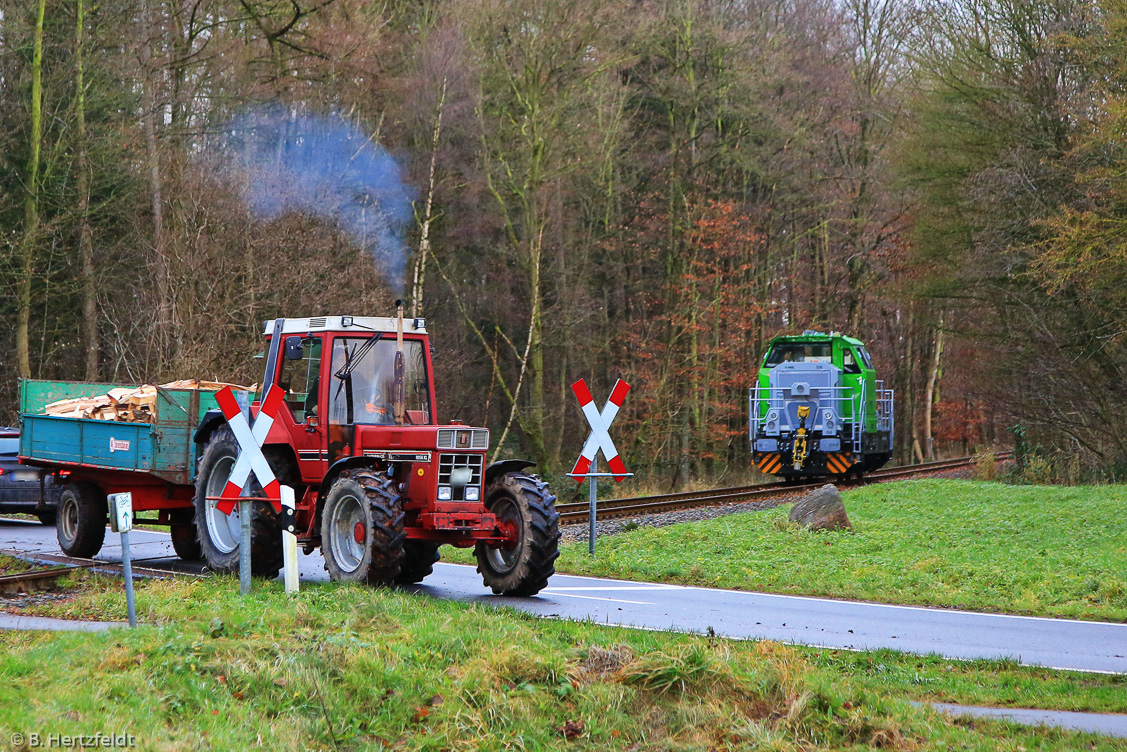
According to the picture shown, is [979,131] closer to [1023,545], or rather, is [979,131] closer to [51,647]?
[1023,545]

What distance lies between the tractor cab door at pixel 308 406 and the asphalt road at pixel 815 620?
1.38m

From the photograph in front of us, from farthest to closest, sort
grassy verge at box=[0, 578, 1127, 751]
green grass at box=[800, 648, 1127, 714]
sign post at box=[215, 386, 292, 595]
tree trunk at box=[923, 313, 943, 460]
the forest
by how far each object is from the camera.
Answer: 1. tree trunk at box=[923, 313, 943, 460]
2. the forest
3. sign post at box=[215, 386, 292, 595]
4. green grass at box=[800, 648, 1127, 714]
5. grassy verge at box=[0, 578, 1127, 751]

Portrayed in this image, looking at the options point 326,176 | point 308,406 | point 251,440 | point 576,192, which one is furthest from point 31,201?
point 251,440

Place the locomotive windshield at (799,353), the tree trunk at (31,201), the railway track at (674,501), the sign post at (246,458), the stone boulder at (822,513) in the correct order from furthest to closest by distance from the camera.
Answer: the locomotive windshield at (799,353) → the tree trunk at (31,201) → the railway track at (674,501) → the stone boulder at (822,513) → the sign post at (246,458)

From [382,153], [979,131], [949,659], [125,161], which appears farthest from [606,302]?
[949,659]

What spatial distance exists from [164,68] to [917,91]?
2028 centimetres

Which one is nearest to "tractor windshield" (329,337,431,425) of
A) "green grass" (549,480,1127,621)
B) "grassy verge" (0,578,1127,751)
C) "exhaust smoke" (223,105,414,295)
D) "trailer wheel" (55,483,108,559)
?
"green grass" (549,480,1127,621)

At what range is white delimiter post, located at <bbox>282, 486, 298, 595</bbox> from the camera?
10.9 meters

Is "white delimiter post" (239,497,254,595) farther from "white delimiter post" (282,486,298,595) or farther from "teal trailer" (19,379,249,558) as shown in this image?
"teal trailer" (19,379,249,558)

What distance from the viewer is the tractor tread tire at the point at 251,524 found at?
1236cm

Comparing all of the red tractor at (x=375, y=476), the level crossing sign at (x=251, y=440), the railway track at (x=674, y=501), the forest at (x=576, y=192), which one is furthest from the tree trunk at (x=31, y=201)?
the level crossing sign at (x=251, y=440)

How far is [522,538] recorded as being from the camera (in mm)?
11844

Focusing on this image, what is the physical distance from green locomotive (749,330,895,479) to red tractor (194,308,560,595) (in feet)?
54.3

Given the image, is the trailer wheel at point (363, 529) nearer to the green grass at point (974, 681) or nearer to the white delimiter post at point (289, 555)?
the white delimiter post at point (289, 555)
